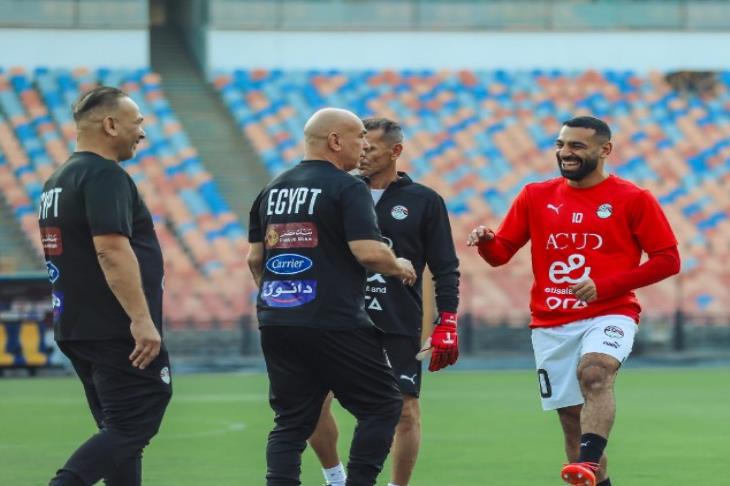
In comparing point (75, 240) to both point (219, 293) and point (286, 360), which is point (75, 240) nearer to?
point (286, 360)

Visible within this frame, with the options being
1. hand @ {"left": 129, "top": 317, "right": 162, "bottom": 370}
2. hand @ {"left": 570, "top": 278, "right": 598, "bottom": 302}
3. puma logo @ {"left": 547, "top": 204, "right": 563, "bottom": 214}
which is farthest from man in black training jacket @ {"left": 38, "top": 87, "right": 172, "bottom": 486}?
puma logo @ {"left": 547, "top": 204, "right": 563, "bottom": 214}

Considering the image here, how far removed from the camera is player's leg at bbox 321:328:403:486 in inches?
309

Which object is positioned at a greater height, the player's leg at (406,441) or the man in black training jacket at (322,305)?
the man in black training jacket at (322,305)

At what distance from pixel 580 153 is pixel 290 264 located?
86.8 inches

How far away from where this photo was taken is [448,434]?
1429cm

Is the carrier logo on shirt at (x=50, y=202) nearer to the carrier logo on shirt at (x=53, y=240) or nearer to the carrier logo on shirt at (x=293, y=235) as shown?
the carrier logo on shirt at (x=53, y=240)

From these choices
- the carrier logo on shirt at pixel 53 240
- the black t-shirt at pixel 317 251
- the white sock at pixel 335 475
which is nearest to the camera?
the carrier logo on shirt at pixel 53 240

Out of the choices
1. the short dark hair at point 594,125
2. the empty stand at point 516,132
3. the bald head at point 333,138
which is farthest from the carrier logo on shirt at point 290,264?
the empty stand at point 516,132

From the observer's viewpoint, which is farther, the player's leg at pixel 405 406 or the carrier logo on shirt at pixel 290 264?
the player's leg at pixel 405 406

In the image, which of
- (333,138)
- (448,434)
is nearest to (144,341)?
(333,138)

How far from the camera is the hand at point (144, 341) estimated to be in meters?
7.32

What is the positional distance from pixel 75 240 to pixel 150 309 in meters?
0.47

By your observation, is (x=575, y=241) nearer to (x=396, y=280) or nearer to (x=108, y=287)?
(x=396, y=280)

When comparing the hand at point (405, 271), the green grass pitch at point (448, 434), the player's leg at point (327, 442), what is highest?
the hand at point (405, 271)
